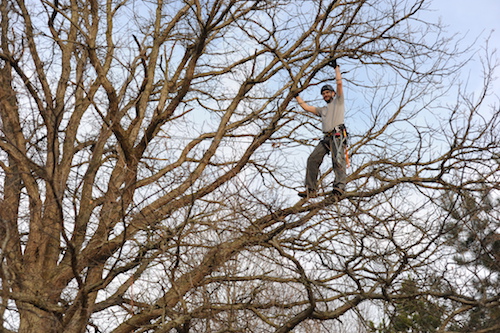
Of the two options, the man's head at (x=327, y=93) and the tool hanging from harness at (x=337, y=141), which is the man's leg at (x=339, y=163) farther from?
the man's head at (x=327, y=93)

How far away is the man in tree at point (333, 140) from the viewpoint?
691cm

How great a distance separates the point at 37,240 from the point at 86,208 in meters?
0.87

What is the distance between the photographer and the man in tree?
22.7 feet

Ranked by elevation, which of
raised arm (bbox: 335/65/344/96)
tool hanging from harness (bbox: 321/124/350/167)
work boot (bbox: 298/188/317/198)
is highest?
raised arm (bbox: 335/65/344/96)

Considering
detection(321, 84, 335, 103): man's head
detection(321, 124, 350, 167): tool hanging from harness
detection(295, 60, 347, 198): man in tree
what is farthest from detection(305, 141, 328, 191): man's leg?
detection(321, 84, 335, 103): man's head

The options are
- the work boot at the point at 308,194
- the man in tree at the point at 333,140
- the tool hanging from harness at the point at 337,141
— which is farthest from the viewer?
the tool hanging from harness at the point at 337,141

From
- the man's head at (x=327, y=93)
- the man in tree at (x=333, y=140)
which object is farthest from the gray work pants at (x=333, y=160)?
the man's head at (x=327, y=93)

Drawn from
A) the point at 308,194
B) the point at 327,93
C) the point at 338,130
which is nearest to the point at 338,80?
the point at 327,93

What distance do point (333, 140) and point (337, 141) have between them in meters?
0.06

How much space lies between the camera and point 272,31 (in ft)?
24.0

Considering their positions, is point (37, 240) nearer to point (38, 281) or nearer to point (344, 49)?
point (38, 281)

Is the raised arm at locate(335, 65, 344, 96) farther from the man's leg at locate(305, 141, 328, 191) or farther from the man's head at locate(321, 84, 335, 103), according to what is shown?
the man's leg at locate(305, 141, 328, 191)

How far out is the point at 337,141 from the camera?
7.16m

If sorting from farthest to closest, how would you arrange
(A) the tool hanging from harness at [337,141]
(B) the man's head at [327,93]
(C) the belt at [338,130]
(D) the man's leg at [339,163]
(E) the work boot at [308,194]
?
(B) the man's head at [327,93] < (C) the belt at [338,130] < (A) the tool hanging from harness at [337,141] < (D) the man's leg at [339,163] < (E) the work boot at [308,194]
